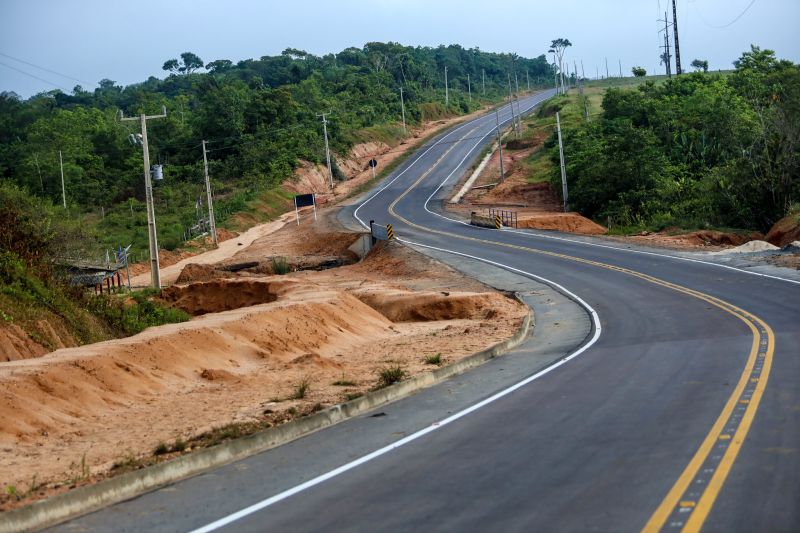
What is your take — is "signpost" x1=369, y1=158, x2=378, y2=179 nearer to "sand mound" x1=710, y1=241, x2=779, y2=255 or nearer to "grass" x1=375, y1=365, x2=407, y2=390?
"sand mound" x1=710, y1=241, x2=779, y2=255

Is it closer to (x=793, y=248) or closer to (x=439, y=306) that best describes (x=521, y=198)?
(x=793, y=248)

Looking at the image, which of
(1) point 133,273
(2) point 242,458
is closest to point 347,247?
(1) point 133,273

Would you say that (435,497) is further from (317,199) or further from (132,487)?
(317,199)

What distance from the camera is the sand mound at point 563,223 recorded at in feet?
204

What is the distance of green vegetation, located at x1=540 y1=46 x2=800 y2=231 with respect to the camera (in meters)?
53.6

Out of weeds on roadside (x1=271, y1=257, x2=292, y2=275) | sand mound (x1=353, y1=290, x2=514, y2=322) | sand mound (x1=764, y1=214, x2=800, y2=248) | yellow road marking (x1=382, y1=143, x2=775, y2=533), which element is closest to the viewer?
yellow road marking (x1=382, y1=143, x2=775, y2=533)

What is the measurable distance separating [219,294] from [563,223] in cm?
3030

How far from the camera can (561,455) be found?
10.7m

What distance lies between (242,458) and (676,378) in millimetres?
8049

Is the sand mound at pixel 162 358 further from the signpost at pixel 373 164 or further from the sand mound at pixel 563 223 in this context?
the signpost at pixel 373 164

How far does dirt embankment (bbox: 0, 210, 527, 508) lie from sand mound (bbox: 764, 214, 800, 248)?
16467 millimetres

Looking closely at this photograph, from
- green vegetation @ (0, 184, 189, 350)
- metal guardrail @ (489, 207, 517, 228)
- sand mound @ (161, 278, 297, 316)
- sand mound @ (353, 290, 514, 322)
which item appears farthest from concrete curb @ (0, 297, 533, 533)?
metal guardrail @ (489, 207, 517, 228)

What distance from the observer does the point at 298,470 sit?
1094 centimetres

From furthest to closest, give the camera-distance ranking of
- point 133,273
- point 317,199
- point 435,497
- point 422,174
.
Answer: point 422,174
point 317,199
point 133,273
point 435,497
